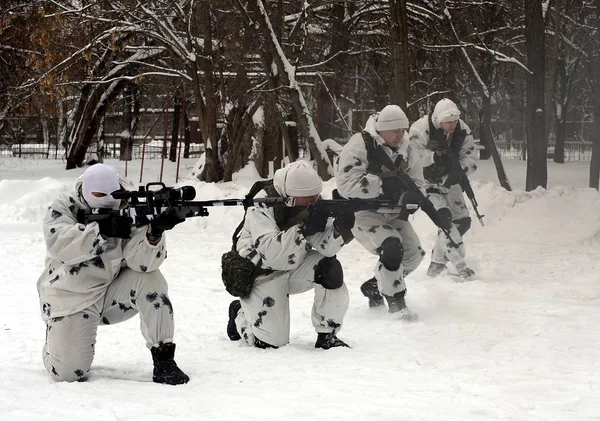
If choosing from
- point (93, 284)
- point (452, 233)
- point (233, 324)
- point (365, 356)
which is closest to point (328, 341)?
point (365, 356)

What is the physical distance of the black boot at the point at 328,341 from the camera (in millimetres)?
5949

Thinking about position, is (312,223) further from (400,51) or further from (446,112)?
(400,51)

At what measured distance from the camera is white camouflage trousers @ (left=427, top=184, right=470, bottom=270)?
353 inches

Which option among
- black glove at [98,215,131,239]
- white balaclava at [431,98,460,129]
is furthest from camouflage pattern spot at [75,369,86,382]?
white balaclava at [431,98,460,129]

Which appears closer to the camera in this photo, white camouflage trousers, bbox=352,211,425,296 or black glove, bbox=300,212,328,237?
black glove, bbox=300,212,328,237

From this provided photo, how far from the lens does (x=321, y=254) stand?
6027 mm

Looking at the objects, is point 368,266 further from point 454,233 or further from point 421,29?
point 421,29

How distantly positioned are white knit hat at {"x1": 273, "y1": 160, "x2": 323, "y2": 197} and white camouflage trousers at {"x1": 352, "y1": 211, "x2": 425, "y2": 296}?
1.51 metres

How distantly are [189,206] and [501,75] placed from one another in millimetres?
20656

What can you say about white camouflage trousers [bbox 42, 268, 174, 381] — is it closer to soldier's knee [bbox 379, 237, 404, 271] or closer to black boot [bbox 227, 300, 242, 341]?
black boot [bbox 227, 300, 242, 341]

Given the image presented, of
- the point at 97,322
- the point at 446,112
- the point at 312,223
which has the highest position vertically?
the point at 446,112

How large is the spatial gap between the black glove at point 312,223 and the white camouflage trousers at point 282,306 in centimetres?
35

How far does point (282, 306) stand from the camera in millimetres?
6016

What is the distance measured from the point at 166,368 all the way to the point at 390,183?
2.93 meters
